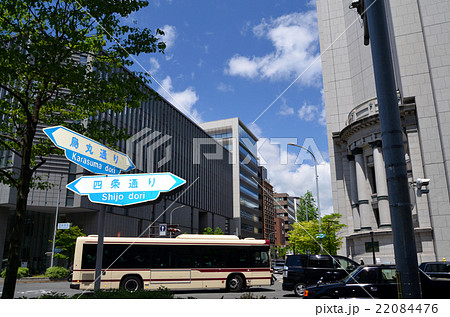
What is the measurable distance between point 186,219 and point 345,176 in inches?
1542

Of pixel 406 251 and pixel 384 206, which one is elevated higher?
pixel 384 206

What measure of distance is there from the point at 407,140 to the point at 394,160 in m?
37.2

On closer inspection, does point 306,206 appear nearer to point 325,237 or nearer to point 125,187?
point 325,237

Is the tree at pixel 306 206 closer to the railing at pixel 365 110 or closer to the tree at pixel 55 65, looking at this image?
the railing at pixel 365 110

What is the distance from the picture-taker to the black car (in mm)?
17391

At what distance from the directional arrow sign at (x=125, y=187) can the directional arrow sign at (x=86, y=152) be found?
35cm

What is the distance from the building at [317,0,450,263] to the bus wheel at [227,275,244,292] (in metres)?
20.2

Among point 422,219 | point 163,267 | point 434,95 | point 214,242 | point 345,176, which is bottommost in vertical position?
point 163,267

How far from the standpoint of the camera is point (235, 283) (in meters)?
20.7

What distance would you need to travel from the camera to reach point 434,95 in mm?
37375

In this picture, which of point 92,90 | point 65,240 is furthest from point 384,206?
point 65,240

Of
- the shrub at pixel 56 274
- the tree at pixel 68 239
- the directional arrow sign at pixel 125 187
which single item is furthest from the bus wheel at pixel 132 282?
the tree at pixel 68 239

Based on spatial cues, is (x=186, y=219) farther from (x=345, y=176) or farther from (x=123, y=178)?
(x=123, y=178)

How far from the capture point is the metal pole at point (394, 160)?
14.4 ft
